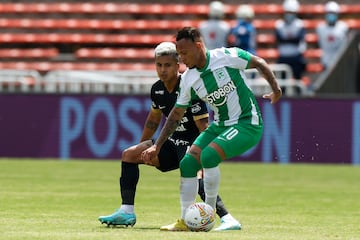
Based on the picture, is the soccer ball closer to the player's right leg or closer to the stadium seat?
the player's right leg

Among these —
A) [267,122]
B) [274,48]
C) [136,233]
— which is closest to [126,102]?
[267,122]

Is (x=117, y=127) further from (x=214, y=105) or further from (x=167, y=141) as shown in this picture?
(x=214, y=105)

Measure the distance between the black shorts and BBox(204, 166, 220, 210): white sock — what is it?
0.76 metres

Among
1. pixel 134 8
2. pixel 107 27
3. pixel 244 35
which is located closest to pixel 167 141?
pixel 244 35

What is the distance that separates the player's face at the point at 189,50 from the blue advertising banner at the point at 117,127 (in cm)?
1225

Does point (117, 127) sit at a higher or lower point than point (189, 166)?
lower

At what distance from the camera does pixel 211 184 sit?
995cm

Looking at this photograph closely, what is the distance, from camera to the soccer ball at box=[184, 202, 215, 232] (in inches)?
387

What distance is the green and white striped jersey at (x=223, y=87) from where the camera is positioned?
32.7 ft

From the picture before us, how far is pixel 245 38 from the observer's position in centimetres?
2373

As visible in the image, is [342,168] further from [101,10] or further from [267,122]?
[101,10]

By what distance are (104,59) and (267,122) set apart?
7.48 m

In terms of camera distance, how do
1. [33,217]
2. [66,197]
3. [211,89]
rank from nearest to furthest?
[211,89] < [33,217] < [66,197]

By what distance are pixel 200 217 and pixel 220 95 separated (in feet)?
3.79
